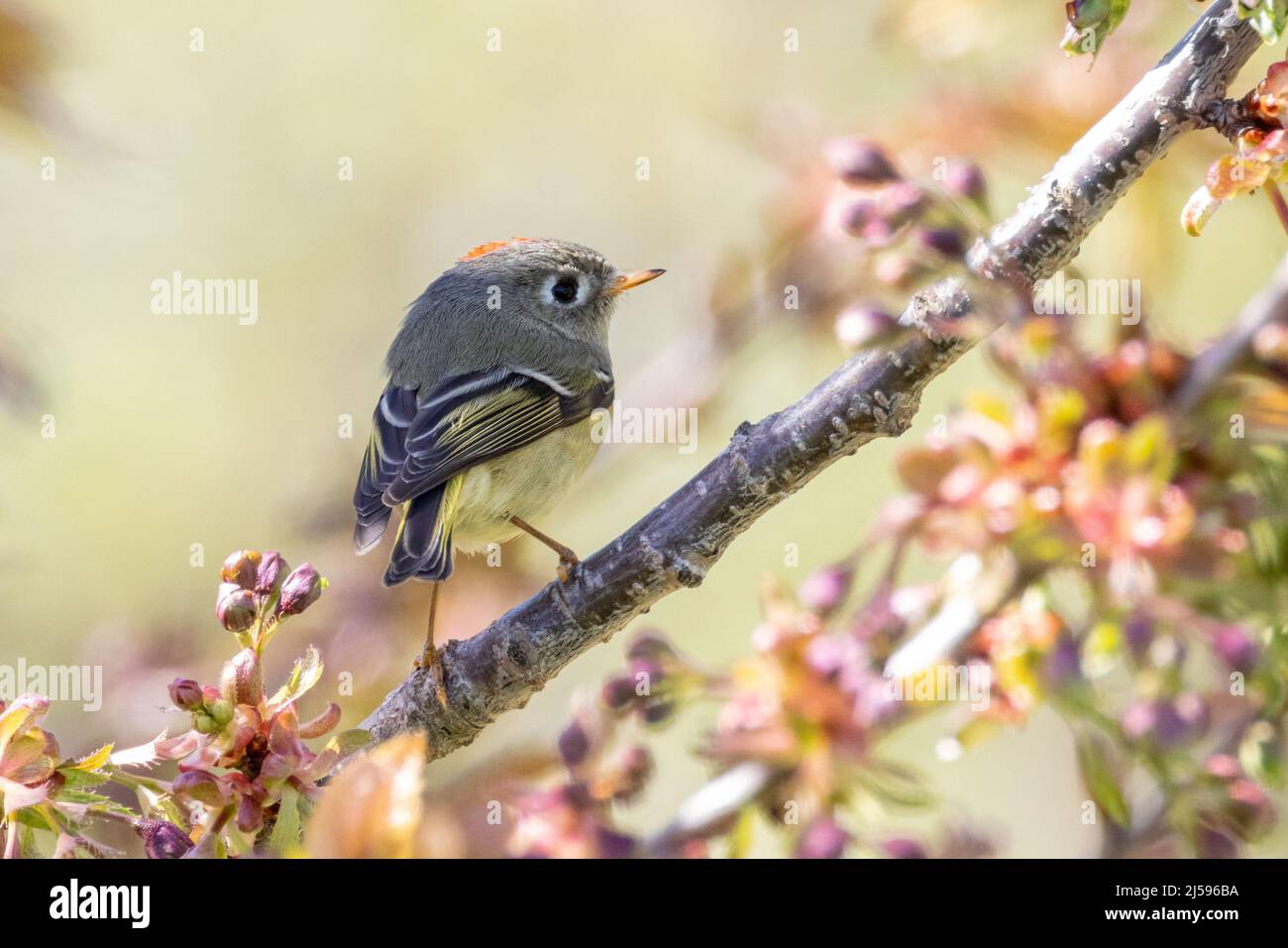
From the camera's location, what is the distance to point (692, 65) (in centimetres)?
541

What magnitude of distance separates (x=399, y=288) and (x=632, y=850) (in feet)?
13.9

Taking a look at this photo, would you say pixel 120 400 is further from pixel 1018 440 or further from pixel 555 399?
pixel 1018 440

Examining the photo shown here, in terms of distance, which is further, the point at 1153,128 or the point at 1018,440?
the point at 1153,128

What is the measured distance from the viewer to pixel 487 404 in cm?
275

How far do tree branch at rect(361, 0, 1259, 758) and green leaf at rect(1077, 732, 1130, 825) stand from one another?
0.35 meters

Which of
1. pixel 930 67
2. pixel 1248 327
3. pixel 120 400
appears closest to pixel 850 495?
pixel 930 67

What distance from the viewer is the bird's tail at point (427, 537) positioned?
209 centimetres

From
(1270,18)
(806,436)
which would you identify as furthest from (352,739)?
(1270,18)

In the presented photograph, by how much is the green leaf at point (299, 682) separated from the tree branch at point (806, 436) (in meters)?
0.50

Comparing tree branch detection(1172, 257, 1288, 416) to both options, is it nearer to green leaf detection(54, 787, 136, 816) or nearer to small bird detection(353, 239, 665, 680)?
green leaf detection(54, 787, 136, 816)

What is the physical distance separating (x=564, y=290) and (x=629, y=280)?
187mm

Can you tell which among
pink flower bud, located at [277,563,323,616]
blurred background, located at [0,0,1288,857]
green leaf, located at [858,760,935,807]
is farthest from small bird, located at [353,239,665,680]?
green leaf, located at [858,760,935,807]

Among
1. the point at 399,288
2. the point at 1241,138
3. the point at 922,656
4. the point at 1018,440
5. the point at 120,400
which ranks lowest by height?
the point at 922,656

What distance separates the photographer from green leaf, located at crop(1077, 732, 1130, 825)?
2.93ft
